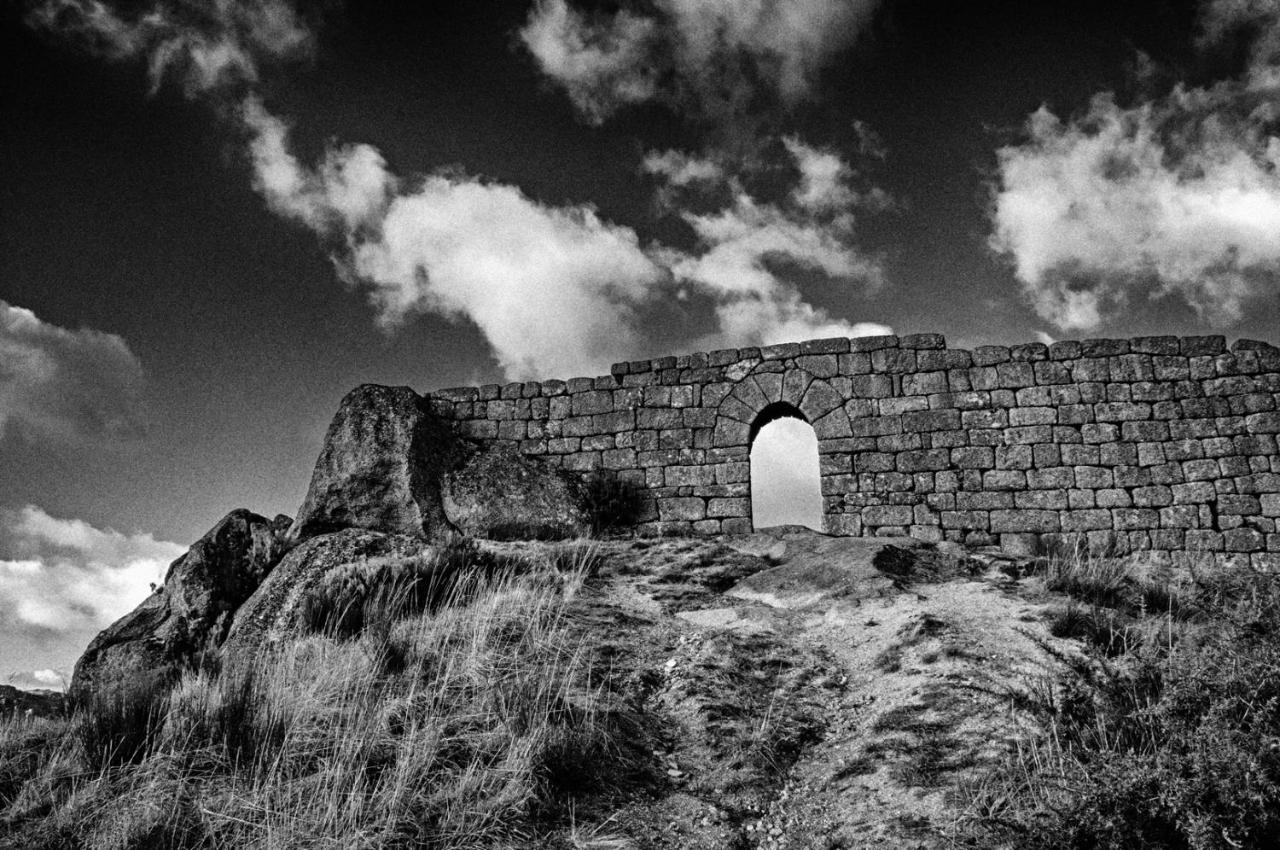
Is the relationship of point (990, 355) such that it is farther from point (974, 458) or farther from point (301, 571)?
point (301, 571)

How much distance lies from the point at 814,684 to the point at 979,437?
249 inches

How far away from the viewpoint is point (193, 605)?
8.03 m

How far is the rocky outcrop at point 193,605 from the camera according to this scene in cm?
775

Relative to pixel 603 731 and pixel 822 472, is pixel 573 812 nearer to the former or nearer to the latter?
pixel 603 731

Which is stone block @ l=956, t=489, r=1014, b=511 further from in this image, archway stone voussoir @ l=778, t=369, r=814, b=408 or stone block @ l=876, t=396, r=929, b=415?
archway stone voussoir @ l=778, t=369, r=814, b=408

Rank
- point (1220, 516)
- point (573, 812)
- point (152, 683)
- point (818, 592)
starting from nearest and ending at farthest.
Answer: point (573, 812) < point (152, 683) < point (818, 592) < point (1220, 516)

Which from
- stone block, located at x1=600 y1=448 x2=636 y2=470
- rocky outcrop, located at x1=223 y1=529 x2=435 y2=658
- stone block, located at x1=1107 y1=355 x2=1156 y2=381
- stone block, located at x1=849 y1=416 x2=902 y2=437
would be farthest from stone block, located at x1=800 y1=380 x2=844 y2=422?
rocky outcrop, located at x1=223 y1=529 x2=435 y2=658

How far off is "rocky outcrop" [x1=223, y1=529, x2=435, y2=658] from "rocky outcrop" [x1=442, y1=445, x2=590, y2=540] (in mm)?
1774

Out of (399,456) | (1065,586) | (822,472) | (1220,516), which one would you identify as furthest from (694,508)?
(1220,516)

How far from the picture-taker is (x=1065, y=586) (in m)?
6.09

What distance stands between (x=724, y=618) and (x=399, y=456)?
518 cm

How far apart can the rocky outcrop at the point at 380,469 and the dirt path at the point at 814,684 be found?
3394mm

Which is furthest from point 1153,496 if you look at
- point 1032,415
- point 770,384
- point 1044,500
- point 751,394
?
point 751,394

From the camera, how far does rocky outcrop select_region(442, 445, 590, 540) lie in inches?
382
